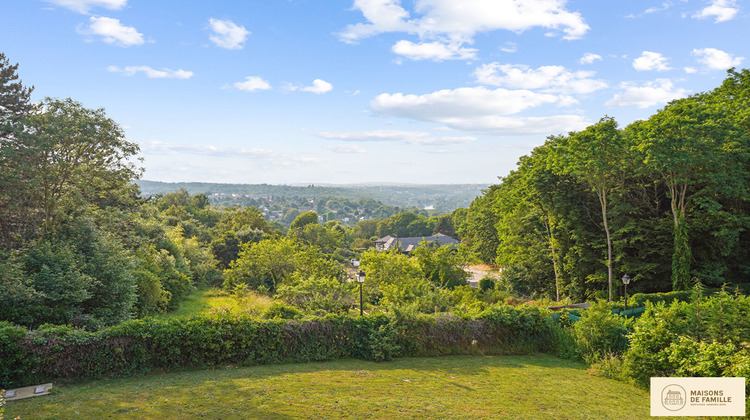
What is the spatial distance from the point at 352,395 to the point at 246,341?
361 centimetres

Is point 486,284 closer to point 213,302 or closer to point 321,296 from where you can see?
point 213,302

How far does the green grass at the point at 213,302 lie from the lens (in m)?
19.4

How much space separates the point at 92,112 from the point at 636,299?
82.8 feet

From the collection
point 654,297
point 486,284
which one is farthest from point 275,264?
point 654,297

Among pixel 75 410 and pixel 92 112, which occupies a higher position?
pixel 92 112

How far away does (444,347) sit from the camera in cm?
1270

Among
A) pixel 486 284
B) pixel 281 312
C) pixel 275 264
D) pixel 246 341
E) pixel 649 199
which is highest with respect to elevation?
pixel 649 199

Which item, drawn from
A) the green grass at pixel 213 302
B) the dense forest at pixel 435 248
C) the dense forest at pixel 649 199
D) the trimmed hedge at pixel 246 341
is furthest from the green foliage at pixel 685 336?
the green grass at pixel 213 302

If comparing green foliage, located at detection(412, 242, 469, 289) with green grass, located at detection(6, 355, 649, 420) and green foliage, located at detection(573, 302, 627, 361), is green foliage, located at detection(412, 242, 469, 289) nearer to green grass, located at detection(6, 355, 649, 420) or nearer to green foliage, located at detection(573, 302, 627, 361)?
green foliage, located at detection(573, 302, 627, 361)

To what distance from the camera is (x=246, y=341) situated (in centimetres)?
1061

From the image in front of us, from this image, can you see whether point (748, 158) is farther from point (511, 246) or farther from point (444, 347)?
point (444, 347)

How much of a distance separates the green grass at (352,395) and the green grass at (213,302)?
8.12 metres

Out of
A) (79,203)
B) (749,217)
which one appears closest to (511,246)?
(749,217)

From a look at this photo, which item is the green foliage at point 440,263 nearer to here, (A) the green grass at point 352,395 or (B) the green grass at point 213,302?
(B) the green grass at point 213,302
